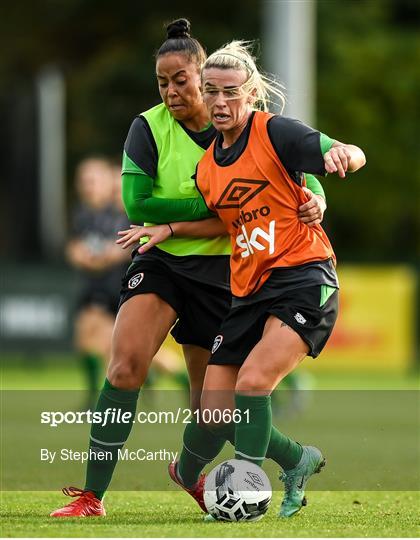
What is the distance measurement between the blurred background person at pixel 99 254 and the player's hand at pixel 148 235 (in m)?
5.42

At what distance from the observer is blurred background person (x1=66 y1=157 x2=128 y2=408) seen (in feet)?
38.7

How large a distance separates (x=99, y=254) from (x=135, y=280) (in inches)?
221

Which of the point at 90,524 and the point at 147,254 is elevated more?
the point at 147,254

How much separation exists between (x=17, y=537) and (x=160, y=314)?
134cm

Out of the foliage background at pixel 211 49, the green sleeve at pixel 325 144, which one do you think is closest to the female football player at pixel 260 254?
the green sleeve at pixel 325 144

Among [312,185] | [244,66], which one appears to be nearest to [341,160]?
[312,185]

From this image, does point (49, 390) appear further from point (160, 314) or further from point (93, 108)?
point (93, 108)

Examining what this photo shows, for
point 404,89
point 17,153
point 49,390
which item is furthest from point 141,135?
point 17,153

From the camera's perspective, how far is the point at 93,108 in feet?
100

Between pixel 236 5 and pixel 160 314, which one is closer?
pixel 160 314

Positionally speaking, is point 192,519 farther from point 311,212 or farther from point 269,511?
point 311,212

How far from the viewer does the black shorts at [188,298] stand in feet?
20.7

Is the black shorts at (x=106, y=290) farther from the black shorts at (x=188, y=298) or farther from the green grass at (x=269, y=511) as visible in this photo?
the black shorts at (x=188, y=298)

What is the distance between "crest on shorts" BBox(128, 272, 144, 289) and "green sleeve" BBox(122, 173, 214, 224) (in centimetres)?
26
